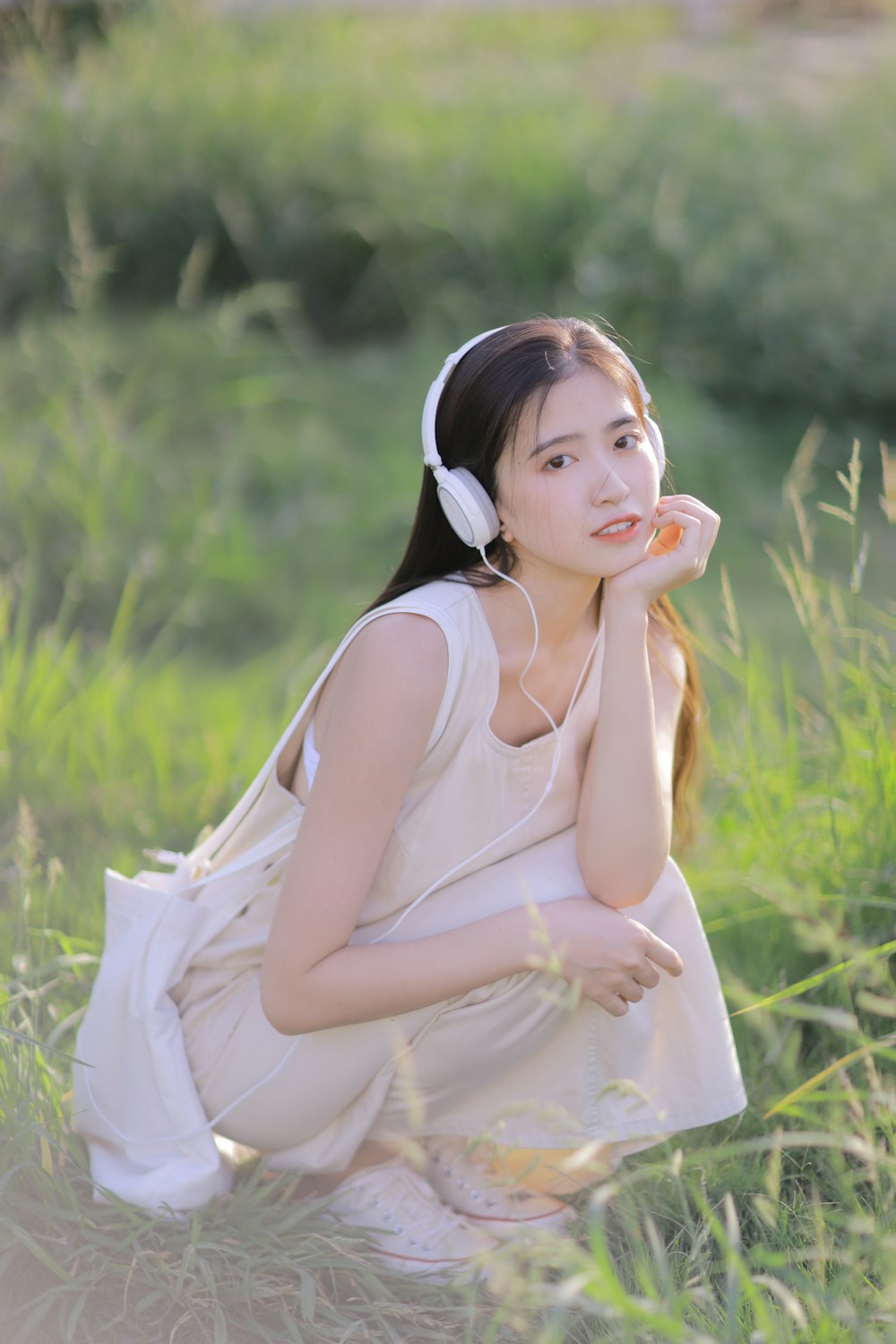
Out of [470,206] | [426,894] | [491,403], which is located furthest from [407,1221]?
[470,206]

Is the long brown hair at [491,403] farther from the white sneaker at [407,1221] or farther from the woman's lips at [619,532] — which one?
the white sneaker at [407,1221]

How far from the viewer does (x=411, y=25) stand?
340 inches

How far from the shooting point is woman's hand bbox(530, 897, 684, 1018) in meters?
1.77

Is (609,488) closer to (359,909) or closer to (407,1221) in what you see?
(359,909)

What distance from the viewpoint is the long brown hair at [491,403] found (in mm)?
1772

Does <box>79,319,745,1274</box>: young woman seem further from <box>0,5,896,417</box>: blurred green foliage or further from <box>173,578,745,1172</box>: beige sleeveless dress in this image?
<box>0,5,896,417</box>: blurred green foliage

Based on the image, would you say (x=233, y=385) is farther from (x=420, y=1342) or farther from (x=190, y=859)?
(x=420, y=1342)

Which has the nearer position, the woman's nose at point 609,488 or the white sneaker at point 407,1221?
the woman's nose at point 609,488

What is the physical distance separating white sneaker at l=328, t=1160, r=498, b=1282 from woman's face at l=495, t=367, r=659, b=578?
2.91ft

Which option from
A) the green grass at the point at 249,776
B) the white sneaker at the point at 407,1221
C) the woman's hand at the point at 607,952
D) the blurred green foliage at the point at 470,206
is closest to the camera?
the green grass at the point at 249,776

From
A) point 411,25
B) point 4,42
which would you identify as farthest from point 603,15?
point 4,42

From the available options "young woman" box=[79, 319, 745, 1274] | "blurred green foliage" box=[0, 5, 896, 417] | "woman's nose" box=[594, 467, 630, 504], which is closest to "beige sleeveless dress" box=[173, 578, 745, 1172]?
"young woman" box=[79, 319, 745, 1274]

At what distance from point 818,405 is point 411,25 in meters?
4.53

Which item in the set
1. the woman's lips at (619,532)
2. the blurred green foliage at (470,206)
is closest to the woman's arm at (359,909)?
the woman's lips at (619,532)
